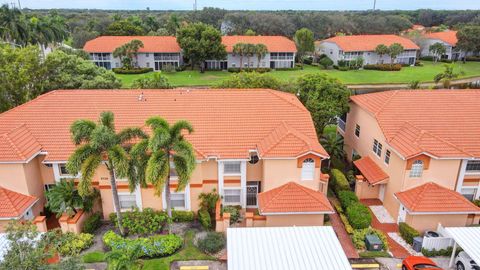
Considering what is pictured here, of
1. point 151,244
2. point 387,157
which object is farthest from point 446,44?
point 151,244

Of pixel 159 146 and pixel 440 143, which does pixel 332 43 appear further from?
pixel 159 146

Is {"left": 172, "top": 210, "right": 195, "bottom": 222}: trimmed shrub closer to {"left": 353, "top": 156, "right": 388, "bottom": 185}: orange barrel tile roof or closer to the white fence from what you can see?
{"left": 353, "top": 156, "right": 388, "bottom": 185}: orange barrel tile roof

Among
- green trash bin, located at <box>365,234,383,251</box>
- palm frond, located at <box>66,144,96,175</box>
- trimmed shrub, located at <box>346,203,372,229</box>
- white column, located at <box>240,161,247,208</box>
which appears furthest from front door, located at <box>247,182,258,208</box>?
palm frond, located at <box>66,144,96,175</box>

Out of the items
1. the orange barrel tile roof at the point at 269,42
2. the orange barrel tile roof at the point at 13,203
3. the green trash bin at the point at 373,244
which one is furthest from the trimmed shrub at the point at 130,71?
the green trash bin at the point at 373,244

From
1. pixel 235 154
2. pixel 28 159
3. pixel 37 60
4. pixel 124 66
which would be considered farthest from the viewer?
pixel 124 66

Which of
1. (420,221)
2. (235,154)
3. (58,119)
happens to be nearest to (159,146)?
(235,154)

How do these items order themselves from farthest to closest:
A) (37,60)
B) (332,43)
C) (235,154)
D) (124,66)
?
(332,43) → (124,66) → (37,60) → (235,154)

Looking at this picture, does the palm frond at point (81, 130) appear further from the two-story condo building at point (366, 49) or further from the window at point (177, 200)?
the two-story condo building at point (366, 49)
